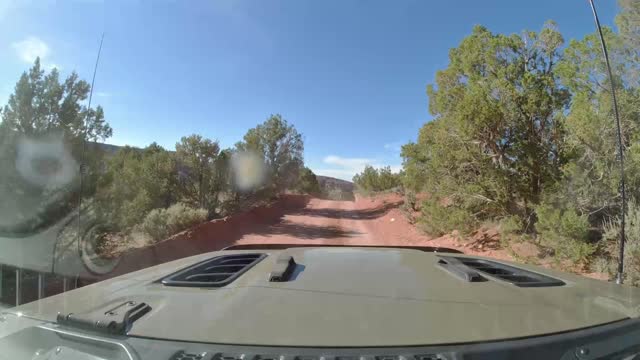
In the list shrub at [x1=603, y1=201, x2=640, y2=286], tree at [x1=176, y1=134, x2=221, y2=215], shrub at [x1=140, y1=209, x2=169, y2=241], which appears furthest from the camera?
tree at [x1=176, y1=134, x2=221, y2=215]

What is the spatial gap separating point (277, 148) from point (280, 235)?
13924mm

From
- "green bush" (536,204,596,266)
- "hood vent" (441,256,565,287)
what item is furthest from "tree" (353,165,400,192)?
"hood vent" (441,256,565,287)

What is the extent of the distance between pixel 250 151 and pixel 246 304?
986 inches

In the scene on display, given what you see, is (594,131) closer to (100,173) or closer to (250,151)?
(100,173)

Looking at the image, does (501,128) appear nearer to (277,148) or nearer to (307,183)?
(277,148)

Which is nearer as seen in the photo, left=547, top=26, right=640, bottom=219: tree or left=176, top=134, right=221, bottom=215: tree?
left=547, top=26, right=640, bottom=219: tree

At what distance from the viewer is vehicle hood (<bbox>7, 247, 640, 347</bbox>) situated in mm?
1158

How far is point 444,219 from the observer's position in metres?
12.5

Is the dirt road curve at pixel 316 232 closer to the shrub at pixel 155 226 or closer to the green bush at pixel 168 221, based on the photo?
the green bush at pixel 168 221

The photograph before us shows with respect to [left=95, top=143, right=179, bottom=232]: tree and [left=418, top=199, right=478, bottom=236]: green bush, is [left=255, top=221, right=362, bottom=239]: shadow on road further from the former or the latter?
[left=95, top=143, right=179, bottom=232]: tree

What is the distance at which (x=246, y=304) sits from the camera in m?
1.42

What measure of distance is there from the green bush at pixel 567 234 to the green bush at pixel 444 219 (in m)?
2.91

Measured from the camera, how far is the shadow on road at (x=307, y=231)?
16031mm

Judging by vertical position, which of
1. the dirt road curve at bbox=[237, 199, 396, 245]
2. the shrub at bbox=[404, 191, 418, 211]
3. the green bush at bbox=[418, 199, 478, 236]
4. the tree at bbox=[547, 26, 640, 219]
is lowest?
the dirt road curve at bbox=[237, 199, 396, 245]
